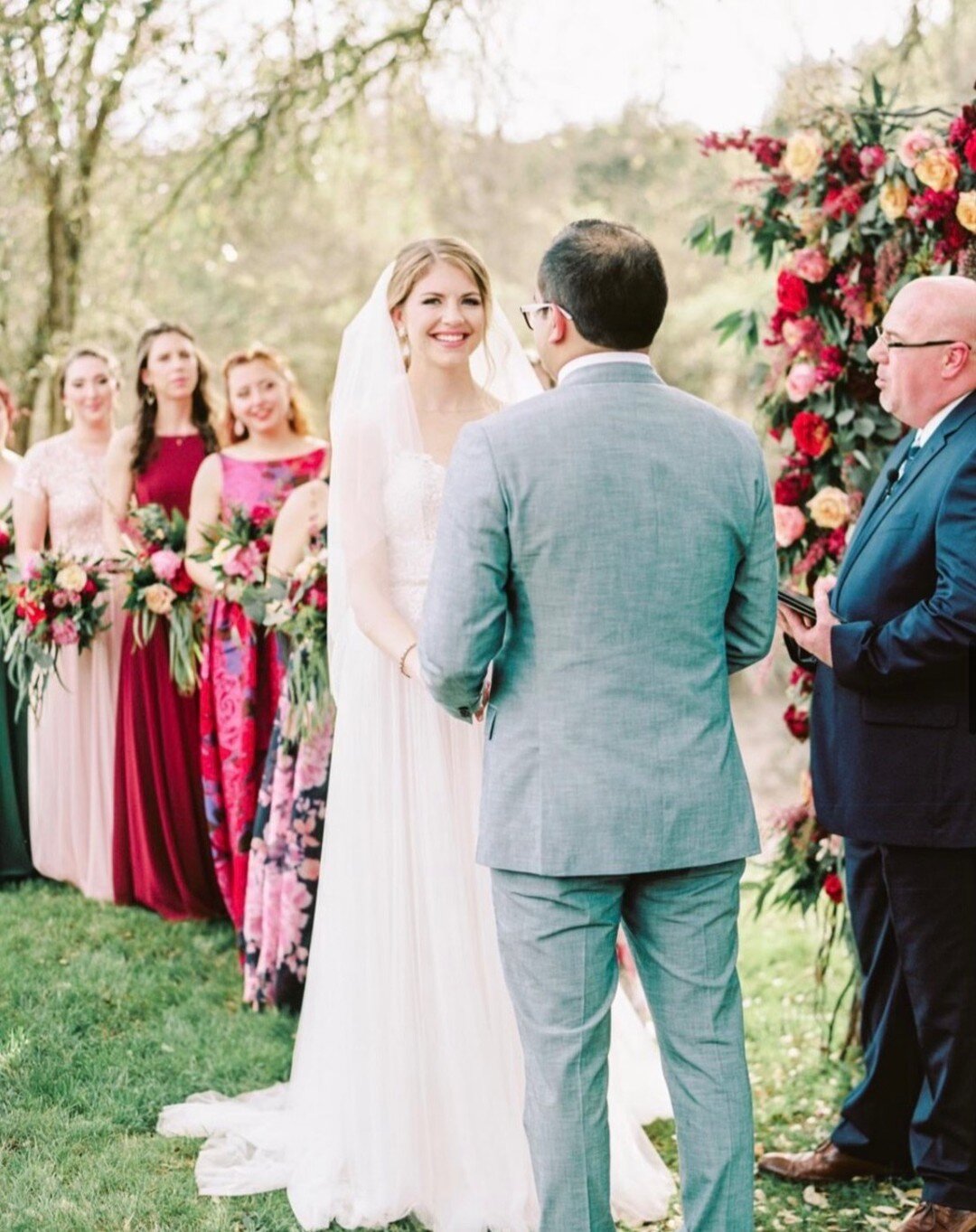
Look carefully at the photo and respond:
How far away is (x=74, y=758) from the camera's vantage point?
19.9ft

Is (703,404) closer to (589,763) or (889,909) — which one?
(589,763)

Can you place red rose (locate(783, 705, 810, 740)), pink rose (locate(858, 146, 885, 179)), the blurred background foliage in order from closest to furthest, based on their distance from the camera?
pink rose (locate(858, 146, 885, 179)), red rose (locate(783, 705, 810, 740)), the blurred background foliage

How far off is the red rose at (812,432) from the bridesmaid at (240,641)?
1.97 meters

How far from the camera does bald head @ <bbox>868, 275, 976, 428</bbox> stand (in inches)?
132

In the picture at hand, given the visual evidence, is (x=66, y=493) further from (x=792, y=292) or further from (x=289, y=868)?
(x=792, y=292)

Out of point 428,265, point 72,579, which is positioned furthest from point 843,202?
point 72,579

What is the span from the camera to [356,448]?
355cm

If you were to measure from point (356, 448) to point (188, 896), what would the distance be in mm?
2690

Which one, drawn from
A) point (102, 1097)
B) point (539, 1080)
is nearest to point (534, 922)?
point (539, 1080)

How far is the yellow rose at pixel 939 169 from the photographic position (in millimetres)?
3941

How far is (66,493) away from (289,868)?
2158 mm

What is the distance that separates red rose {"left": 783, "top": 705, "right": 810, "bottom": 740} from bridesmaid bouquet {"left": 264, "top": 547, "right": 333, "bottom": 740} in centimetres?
146

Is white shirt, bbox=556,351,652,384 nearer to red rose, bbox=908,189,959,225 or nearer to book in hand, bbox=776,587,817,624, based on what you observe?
book in hand, bbox=776,587,817,624

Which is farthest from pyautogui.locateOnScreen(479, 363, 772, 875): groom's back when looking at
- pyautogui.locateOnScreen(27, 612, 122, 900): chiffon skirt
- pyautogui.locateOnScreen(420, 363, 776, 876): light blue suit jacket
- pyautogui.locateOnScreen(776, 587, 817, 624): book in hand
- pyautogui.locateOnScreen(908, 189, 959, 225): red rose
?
pyautogui.locateOnScreen(27, 612, 122, 900): chiffon skirt
